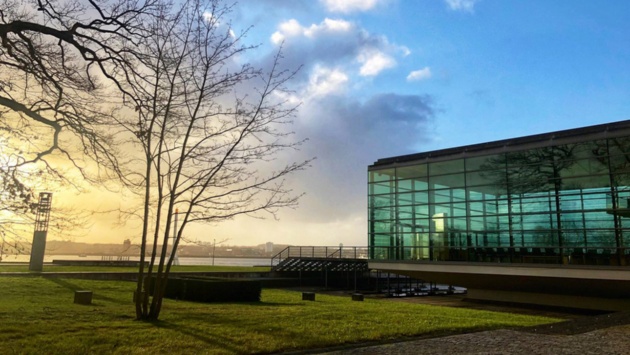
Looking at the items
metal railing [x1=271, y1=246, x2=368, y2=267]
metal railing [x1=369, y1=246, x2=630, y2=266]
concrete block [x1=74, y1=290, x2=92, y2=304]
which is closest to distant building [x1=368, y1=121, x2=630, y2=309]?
metal railing [x1=369, y1=246, x2=630, y2=266]

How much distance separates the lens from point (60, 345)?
26.8 feet

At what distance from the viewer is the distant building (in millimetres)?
22891

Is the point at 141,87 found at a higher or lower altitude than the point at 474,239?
higher

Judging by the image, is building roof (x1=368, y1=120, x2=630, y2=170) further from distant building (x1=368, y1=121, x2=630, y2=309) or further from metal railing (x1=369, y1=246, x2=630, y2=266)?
metal railing (x1=369, y1=246, x2=630, y2=266)

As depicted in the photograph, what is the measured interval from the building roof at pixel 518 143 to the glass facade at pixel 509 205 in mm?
85

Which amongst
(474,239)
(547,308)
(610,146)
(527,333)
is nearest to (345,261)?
(474,239)

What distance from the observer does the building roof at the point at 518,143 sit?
912 inches

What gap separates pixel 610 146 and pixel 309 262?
2570cm

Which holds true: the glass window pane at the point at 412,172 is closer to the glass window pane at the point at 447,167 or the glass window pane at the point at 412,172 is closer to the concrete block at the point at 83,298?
the glass window pane at the point at 447,167

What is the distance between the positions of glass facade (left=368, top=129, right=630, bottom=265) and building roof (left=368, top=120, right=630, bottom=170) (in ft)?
0.28

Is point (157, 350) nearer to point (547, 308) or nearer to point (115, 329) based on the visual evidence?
point (115, 329)

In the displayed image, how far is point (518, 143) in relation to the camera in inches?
1040

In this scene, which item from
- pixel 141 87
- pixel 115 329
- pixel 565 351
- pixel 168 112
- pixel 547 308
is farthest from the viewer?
pixel 547 308

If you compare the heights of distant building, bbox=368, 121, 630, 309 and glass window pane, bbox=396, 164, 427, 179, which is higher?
glass window pane, bbox=396, 164, 427, 179
